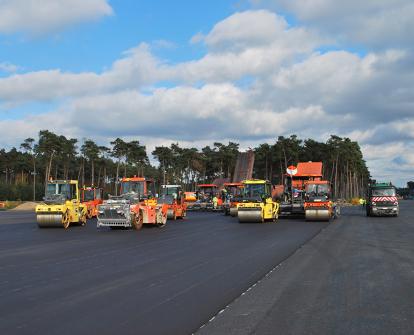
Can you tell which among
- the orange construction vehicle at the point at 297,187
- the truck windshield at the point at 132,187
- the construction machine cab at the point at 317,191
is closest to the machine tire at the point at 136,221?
the truck windshield at the point at 132,187

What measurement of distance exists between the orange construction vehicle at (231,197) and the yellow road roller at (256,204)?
5559 millimetres

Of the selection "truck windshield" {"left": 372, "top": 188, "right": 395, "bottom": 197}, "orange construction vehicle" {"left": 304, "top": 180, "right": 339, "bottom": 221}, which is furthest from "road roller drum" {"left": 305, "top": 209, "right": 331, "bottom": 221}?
"truck windshield" {"left": 372, "top": 188, "right": 395, "bottom": 197}

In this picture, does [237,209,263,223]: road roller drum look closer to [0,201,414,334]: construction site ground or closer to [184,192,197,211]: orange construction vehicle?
[0,201,414,334]: construction site ground

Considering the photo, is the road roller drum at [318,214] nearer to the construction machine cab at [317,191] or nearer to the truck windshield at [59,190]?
the construction machine cab at [317,191]

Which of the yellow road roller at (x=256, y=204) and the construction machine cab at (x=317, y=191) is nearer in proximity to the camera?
the yellow road roller at (x=256, y=204)

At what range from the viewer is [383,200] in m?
36.7

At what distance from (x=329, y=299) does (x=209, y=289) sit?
7.53 ft

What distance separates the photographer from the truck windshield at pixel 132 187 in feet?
92.5

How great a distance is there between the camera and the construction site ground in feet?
23.3

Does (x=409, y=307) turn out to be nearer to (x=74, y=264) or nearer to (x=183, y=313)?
(x=183, y=313)

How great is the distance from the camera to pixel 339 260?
13.5 m

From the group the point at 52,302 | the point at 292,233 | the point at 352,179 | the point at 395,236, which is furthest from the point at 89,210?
the point at 352,179

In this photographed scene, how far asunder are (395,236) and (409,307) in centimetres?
1359

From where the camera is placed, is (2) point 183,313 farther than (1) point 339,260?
No
